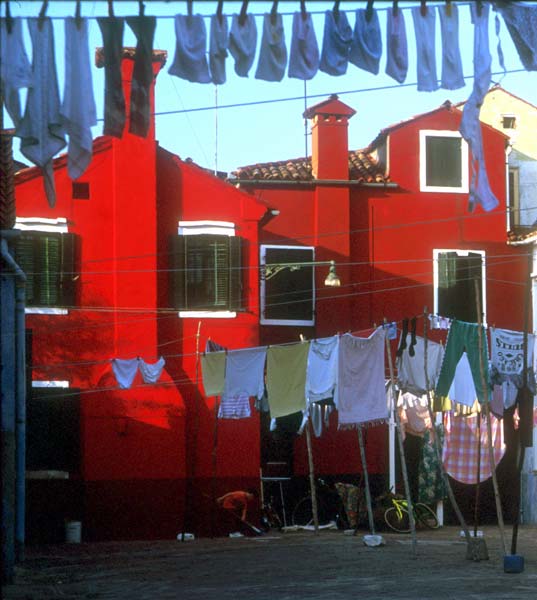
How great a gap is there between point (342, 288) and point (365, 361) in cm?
733

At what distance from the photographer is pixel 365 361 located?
856 inches

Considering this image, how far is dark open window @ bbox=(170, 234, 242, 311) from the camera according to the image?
26.9m

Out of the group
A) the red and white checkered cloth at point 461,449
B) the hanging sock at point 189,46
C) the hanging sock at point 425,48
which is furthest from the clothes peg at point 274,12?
the red and white checkered cloth at point 461,449

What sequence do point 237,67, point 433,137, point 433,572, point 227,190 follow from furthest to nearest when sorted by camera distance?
1. point 433,137
2. point 227,190
3. point 433,572
4. point 237,67

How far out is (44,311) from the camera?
85.7 feet

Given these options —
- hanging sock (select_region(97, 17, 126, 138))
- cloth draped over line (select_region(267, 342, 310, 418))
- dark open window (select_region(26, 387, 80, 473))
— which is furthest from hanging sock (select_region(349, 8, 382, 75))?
dark open window (select_region(26, 387, 80, 473))

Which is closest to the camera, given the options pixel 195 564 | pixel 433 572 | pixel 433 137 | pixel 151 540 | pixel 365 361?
pixel 433 572

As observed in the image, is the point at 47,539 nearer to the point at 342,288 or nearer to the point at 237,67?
the point at 342,288

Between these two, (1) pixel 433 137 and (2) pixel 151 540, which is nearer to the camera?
(2) pixel 151 540

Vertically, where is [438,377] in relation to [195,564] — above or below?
above

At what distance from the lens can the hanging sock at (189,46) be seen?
13.9 m

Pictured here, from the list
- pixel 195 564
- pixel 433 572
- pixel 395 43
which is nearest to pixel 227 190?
pixel 195 564

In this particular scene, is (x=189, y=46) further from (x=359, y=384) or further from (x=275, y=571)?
(x=359, y=384)

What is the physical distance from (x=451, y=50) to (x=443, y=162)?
15816mm
